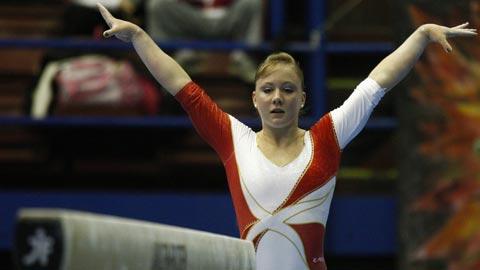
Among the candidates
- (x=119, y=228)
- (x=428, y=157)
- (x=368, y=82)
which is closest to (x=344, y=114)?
(x=368, y=82)

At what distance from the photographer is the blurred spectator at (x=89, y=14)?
312 inches

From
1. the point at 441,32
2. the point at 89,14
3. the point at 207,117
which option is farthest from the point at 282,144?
the point at 89,14

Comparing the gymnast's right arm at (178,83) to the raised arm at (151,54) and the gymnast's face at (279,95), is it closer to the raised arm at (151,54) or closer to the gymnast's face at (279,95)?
the raised arm at (151,54)

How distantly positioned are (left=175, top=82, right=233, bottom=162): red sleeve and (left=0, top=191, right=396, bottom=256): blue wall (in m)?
2.70

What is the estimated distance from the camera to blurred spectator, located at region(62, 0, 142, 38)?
7.93 m

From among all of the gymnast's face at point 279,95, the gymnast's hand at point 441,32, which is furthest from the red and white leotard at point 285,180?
the gymnast's hand at point 441,32

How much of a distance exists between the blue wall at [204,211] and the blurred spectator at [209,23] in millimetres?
1030

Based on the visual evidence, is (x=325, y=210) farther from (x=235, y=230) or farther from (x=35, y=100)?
(x=35, y=100)

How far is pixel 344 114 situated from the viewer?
4.88 m

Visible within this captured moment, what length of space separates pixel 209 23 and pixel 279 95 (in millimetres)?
3316

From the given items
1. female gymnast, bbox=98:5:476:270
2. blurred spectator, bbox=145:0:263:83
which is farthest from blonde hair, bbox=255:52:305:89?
blurred spectator, bbox=145:0:263:83

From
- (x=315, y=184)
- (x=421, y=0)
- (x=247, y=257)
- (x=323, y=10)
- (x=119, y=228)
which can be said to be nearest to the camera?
(x=119, y=228)

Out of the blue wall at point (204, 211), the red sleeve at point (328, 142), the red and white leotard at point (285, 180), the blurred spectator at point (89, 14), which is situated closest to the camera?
the red and white leotard at point (285, 180)

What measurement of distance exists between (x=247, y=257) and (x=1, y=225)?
3575 mm
